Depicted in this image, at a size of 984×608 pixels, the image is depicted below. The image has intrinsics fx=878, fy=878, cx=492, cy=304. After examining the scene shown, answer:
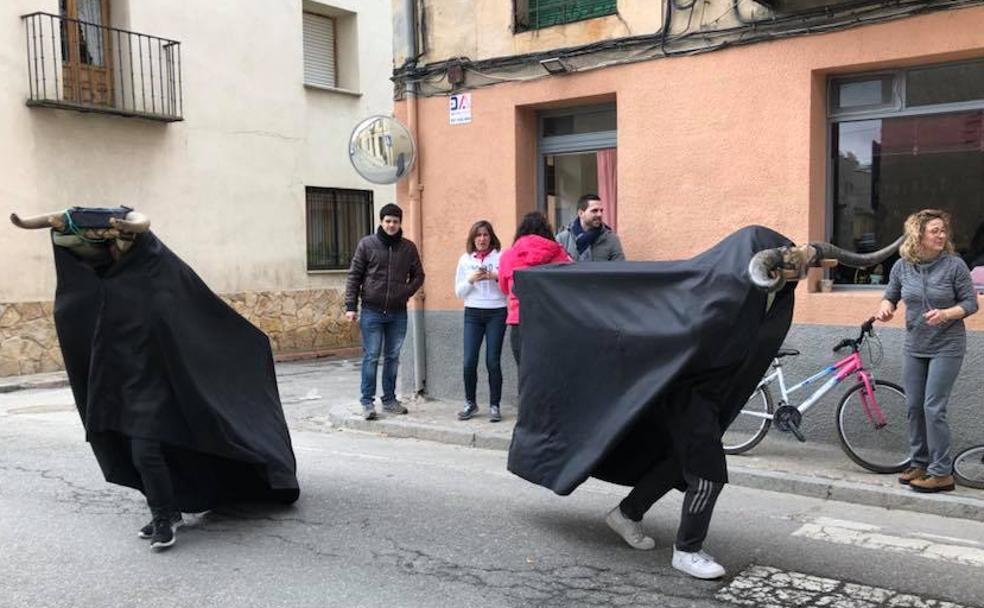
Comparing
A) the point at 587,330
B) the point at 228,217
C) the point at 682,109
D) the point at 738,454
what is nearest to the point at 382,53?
the point at 228,217

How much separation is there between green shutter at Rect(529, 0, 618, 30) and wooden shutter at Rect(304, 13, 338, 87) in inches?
341

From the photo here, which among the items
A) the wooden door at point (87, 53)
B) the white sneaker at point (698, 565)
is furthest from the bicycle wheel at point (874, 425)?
→ the wooden door at point (87, 53)

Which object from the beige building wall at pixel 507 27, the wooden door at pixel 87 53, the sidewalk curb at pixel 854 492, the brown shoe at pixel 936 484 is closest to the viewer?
the sidewalk curb at pixel 854 492

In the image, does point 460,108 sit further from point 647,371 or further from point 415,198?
point 647,371

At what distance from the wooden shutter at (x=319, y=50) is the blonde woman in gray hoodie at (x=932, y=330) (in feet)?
42.6

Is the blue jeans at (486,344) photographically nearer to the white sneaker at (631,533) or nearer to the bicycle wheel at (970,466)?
the white sneaker at (631,533)

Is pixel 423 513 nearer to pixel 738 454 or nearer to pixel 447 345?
pixel 738 454

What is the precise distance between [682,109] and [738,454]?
303cm

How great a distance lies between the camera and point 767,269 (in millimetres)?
3773

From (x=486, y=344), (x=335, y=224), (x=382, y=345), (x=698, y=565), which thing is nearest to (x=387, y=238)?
(x=382, y=345)

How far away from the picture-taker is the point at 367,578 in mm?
4223

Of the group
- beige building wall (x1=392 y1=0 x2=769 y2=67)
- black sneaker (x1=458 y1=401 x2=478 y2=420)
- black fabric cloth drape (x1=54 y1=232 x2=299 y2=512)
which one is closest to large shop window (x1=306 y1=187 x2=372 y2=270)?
beige building wall (x1=392 y1=0 x2=769 y2=67)

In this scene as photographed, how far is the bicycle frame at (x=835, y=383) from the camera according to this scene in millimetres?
6465

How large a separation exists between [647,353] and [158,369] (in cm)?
251
